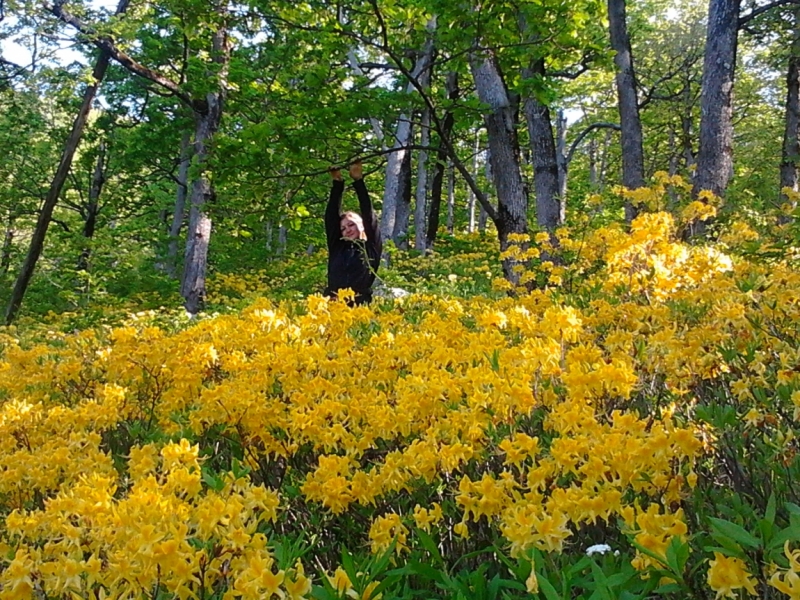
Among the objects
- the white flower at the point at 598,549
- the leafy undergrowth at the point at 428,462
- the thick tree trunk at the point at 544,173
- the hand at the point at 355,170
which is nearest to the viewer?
the leafy undergrowth at the point at 428,462

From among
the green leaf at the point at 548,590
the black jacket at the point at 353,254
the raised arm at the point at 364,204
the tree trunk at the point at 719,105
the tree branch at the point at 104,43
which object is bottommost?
the green leaf at the point at 548,590

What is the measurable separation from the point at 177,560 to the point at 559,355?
167 cm

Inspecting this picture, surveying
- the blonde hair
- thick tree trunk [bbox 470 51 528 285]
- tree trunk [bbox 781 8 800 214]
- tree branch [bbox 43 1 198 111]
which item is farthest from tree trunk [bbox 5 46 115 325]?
tree trunk [bbox 781 8 800 214]

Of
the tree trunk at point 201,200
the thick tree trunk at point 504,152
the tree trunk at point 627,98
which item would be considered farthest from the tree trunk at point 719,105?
the tree trunk at point 201,200

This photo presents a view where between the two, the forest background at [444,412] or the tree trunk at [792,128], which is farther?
the tree trunk at [792,128]

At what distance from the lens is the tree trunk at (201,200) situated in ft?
37.5

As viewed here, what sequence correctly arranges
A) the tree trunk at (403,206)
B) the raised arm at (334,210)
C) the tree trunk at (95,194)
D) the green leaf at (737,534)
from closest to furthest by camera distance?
the green leaf at (737,534)
the raised arm at (334,210)
the tree trunk at (403,206)
the tree trunk at (95,194)

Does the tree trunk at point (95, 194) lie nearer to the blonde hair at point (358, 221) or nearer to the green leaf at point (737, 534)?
the blonde hair at point (358, 221)

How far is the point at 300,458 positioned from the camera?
8.68 ft

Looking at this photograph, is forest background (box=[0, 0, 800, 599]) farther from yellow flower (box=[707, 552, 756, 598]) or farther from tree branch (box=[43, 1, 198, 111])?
tree branch (box=[43, 1, 198, 111])

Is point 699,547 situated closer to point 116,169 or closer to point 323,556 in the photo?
point 323,556

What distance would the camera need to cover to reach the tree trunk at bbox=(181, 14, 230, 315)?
11.4 metres

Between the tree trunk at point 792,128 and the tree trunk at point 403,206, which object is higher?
the tree trunk at point 792,128

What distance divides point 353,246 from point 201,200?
234 inches
